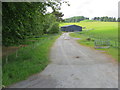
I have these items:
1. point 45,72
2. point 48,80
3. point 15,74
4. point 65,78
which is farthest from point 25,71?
point 65,78

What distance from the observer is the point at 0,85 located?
5.41 metres

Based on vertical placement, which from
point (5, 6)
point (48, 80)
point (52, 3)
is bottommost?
point (48, 80)

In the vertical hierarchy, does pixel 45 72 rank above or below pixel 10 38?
below

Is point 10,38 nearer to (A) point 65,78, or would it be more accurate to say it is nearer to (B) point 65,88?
(A) point 65,78

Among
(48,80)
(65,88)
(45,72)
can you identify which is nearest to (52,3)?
(45,72)

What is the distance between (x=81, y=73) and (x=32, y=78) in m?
2.54

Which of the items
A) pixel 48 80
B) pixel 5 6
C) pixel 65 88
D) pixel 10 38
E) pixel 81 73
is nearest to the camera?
pixel 65 88

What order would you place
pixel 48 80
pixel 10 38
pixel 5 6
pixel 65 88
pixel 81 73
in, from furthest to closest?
pixel 10 38
pixel 81 73
pixel 5 6
pixel 48 80
pixel 65 88

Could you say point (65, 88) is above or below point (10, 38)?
below

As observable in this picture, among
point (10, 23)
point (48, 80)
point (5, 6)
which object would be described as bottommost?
point (48, 80)

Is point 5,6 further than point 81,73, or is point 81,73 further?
point 81,73

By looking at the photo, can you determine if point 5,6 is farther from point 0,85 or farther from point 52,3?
point 0,85

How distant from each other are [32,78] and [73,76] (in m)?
1.99

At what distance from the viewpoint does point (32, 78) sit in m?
6.49
